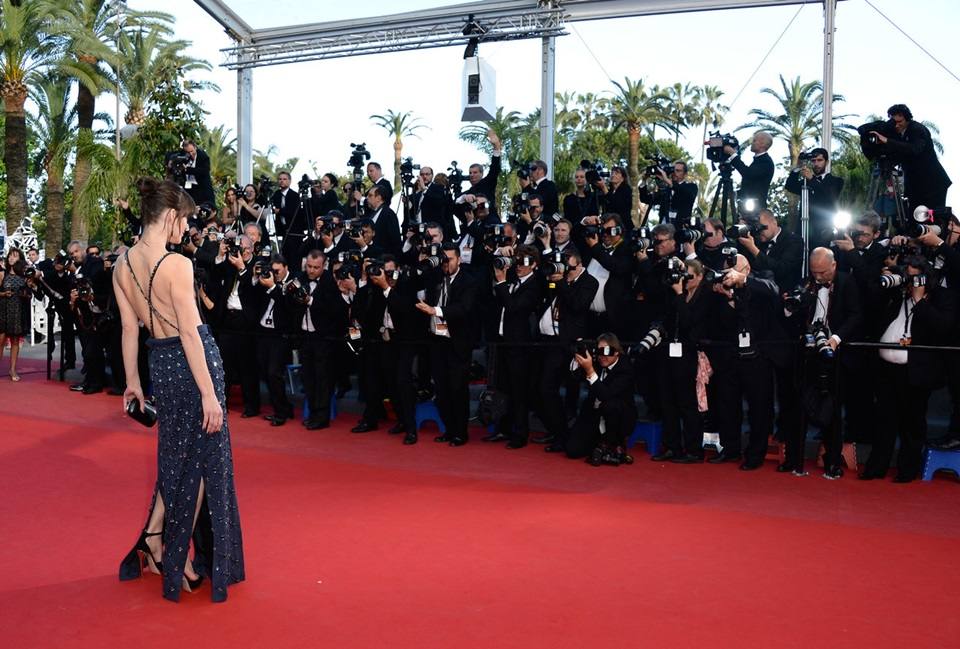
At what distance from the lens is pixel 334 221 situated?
1020cm

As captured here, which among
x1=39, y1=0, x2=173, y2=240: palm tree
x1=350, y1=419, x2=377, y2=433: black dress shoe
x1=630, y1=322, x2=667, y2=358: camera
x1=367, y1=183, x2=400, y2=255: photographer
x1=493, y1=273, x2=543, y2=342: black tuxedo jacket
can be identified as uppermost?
x1=39, y1=0, x2=173, y2=240: palm tree

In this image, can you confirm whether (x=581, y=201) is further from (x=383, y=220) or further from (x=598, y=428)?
(x=598, y=428)

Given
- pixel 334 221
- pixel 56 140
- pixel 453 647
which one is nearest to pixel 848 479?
pixel 453 647

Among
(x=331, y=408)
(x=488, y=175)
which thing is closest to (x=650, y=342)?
(x=331, y=408)

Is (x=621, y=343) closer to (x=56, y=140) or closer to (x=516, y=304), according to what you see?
(x=516, y=304)

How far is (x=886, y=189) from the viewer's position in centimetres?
840

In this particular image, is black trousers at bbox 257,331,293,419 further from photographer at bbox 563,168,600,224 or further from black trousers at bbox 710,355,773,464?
black trousers at bbox 710,355,773,464

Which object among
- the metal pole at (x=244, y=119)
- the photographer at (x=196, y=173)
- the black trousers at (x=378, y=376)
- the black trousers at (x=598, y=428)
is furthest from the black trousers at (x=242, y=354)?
the metal pole at (x=244, y=119)

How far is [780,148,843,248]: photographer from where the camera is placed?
8.83 metres

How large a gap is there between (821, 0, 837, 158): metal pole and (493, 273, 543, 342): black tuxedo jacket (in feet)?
14.8

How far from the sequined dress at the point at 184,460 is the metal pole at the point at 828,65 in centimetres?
843

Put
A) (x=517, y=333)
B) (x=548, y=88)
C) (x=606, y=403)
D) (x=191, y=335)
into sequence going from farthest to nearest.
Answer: (x=548, y=88) → (x=517, y=333) → (x=606, y=403) → (x=191, y=335)

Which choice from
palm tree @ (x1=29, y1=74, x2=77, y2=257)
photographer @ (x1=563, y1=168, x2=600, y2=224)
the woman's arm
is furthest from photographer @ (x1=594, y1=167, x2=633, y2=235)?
palm tree @ (x1=29, y1=74, x2=77, y2=257)

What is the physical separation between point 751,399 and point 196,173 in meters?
7.58
